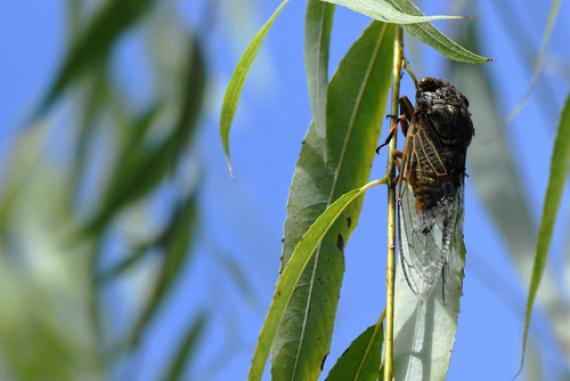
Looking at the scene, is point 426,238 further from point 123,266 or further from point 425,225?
point 123,266

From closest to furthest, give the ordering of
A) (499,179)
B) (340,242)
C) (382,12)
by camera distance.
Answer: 1. (382,12)
2. (340,242)
3. (499,179)

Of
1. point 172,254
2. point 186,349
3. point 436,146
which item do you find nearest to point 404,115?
point 436,146

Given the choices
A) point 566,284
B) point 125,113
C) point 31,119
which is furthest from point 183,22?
point 566,284

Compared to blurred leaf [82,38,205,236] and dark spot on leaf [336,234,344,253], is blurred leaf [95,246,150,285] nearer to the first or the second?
blurred leaf [82,38,205,236]

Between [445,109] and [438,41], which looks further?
[445,109]

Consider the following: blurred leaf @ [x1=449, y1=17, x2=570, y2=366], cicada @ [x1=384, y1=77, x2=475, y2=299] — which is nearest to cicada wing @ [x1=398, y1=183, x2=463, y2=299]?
cicada @ [x1=384, y1=77, x2=475, y2=299]

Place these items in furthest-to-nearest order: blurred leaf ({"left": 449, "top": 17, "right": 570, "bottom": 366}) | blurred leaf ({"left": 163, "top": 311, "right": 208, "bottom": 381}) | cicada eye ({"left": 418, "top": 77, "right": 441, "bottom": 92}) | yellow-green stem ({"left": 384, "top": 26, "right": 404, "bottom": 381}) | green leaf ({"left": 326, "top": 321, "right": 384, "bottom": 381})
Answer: blurred leaf ({"left": 163, "top": 311, "right": 208, "bottom": 381})
blurred leaf ({"left": 449, "top": 17, "right": 570, "bottom": 366})
cicada eye ({"left": 418, "top": 77, "right": 441, "bottom": 92})
green leaf ({"left": 326, "top": 321, "right": 384, "bottom": 381})
yellow-green stem ({"left": 384, "top": 26, "right": 404, "bottom": 381})
